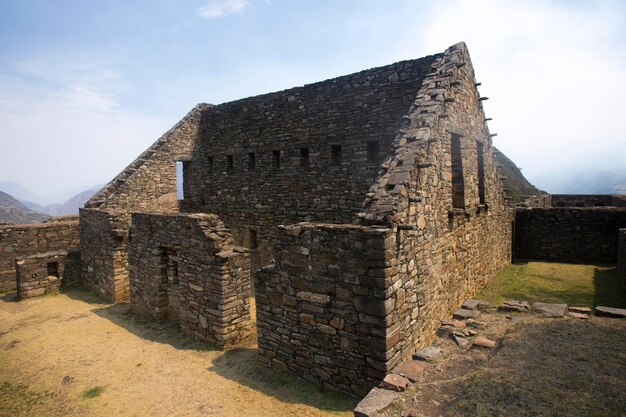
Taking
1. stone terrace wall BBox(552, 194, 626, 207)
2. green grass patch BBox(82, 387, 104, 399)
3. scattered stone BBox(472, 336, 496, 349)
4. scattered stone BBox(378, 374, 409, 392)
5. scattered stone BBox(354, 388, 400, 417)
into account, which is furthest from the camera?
stone terrace wall BBox(552, 194, 626, 207)

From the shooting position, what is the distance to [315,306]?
254 inches

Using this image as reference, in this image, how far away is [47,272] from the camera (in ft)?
46.0

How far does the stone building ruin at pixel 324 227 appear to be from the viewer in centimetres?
616

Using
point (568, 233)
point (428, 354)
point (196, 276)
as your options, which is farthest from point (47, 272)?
point (568, 233)

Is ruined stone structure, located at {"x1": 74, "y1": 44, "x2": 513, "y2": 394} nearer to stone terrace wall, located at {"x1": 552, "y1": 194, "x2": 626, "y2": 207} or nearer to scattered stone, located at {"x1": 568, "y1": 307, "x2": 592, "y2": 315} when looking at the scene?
scattered stone, located at {"x1": 568, "y1": 307, "x2": 592, "y2": 315}

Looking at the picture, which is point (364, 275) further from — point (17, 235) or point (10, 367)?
point (17, 235)

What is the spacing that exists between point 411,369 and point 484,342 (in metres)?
1.66

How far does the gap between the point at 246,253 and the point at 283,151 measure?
19.1 ft

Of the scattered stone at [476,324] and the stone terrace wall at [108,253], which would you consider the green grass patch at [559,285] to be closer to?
the scattered stone at [476,324]

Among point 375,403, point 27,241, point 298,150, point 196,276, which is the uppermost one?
point 298,150

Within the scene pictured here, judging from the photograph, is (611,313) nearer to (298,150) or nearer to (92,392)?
(298,150)

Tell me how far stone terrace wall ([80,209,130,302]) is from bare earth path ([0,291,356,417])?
6.59 ft

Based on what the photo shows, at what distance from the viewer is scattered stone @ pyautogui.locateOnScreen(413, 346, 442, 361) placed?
6.04 meters

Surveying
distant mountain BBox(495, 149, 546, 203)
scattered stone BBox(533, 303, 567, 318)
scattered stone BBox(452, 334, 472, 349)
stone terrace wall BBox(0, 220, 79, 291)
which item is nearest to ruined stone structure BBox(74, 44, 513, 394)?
scattered stone BBox(452, 334, 472, 349)
